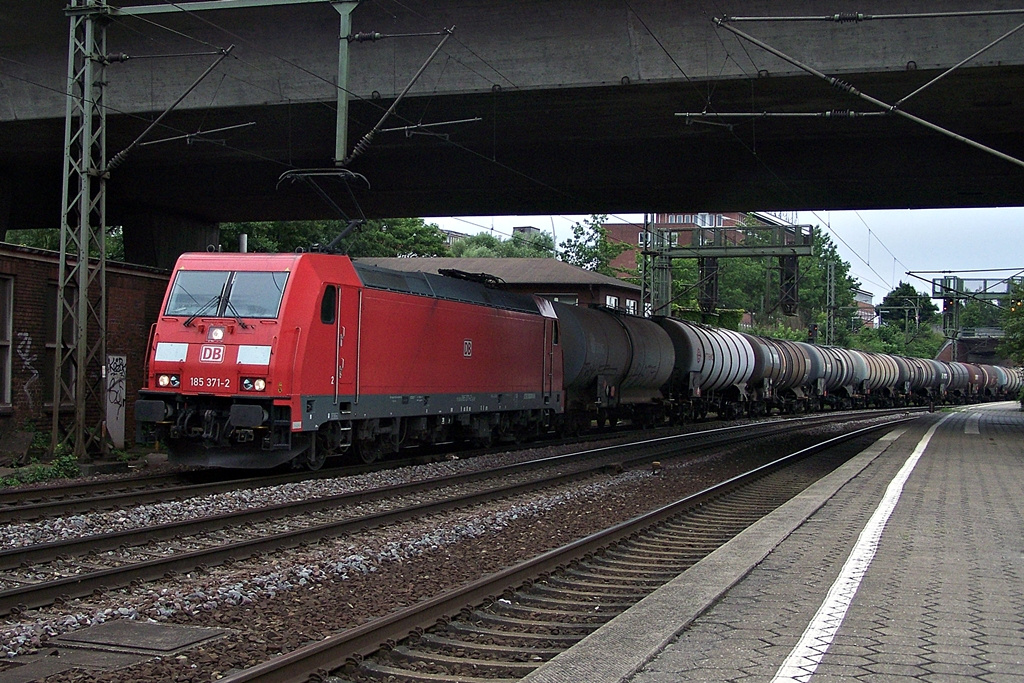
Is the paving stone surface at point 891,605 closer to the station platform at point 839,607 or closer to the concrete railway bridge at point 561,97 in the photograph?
the station platform at point 839,607

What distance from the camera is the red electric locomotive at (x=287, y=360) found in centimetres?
1423

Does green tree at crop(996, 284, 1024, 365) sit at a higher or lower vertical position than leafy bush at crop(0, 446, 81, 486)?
higher

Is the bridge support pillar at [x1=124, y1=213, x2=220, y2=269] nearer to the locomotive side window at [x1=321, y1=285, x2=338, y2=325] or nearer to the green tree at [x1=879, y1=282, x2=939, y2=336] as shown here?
the locomotive side window at [x1=321, y1=285, x2=338, y2=325]

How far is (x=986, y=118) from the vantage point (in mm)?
20750

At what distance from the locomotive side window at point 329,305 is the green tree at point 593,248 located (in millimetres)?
65790

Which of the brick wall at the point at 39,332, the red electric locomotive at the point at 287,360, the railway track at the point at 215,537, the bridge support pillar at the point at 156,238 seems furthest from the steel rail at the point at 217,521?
the bridge support pillar at the point at 156,238

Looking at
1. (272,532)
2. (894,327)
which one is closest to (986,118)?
(272,532)

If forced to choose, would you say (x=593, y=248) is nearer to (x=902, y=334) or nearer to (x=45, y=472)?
(x=902, y=334)

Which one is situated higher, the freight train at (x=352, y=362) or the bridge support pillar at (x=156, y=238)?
the bridge support pillar at (x=156, y=238)

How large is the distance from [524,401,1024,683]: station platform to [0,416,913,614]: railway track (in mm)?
3932

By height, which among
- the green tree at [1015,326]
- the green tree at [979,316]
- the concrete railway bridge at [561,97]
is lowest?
the green tree at [1015,326]

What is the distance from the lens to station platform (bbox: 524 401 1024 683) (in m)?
5.53

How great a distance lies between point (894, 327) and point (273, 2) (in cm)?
10125

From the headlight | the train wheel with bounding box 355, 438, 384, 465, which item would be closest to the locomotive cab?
the headlight
